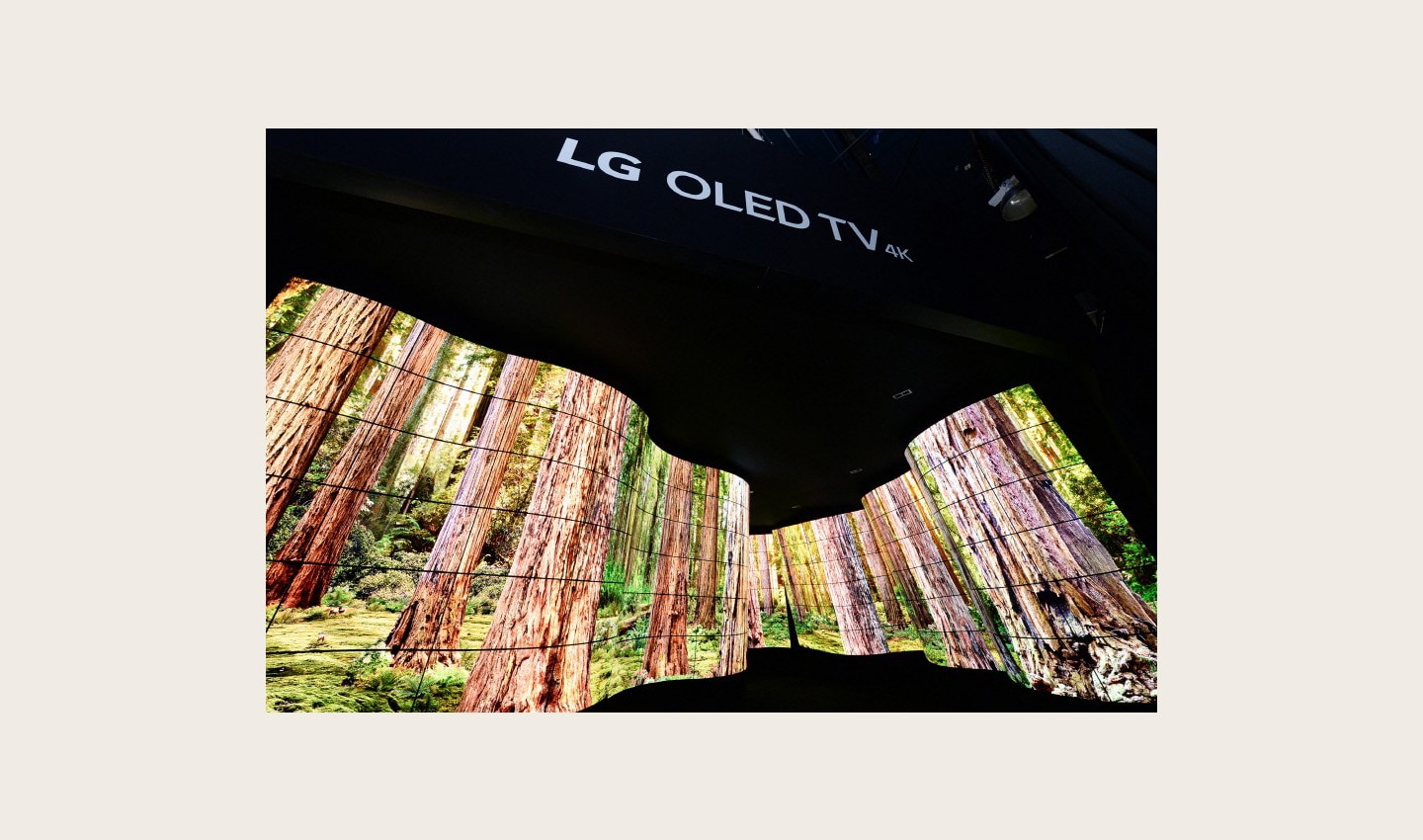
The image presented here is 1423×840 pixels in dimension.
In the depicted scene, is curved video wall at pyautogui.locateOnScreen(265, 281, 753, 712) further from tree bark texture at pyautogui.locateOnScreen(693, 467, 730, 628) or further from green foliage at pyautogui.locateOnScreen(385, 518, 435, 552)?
tree bark texture at pyautogui.locateOnScreen(693, 467, 730, 628)

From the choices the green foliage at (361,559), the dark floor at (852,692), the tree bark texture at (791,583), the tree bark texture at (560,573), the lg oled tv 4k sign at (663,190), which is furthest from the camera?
the tree bark texture at (791,583)

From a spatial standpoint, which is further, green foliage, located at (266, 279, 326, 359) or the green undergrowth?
green foliage, located at (266, 279, 326, 359)

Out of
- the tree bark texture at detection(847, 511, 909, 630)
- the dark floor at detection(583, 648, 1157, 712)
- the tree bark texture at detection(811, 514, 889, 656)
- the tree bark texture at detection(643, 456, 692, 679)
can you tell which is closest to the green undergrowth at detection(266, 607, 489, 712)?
the dark floor at detection(583, 648, 1157, 712)

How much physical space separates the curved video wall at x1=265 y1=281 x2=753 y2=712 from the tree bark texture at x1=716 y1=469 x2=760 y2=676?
105 centimetres

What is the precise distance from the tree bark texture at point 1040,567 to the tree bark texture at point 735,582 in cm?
196

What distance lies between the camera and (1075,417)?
9.01 ft

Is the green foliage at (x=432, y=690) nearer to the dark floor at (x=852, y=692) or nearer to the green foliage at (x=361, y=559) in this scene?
the green foliage at (x=361, y=559)

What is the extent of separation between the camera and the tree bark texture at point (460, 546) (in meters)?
2.10

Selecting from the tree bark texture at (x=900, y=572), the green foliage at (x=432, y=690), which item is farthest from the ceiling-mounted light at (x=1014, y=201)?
the green foliage at (x=432, y=690)

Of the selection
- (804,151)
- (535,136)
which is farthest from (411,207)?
(804,151)

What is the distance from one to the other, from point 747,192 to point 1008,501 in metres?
2.55

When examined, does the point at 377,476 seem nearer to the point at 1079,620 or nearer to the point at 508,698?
the point at 508,698

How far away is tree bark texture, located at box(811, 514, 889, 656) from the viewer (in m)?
5.45

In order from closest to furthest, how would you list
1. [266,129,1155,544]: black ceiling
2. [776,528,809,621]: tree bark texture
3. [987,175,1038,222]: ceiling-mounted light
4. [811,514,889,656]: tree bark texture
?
[266,129,1155,544]: black ceiling < [987,175,1038,222]: ceiling-mounted light < [811,514,889,656]: tree bark texture < [776,528,809,621]: tree bark texture
